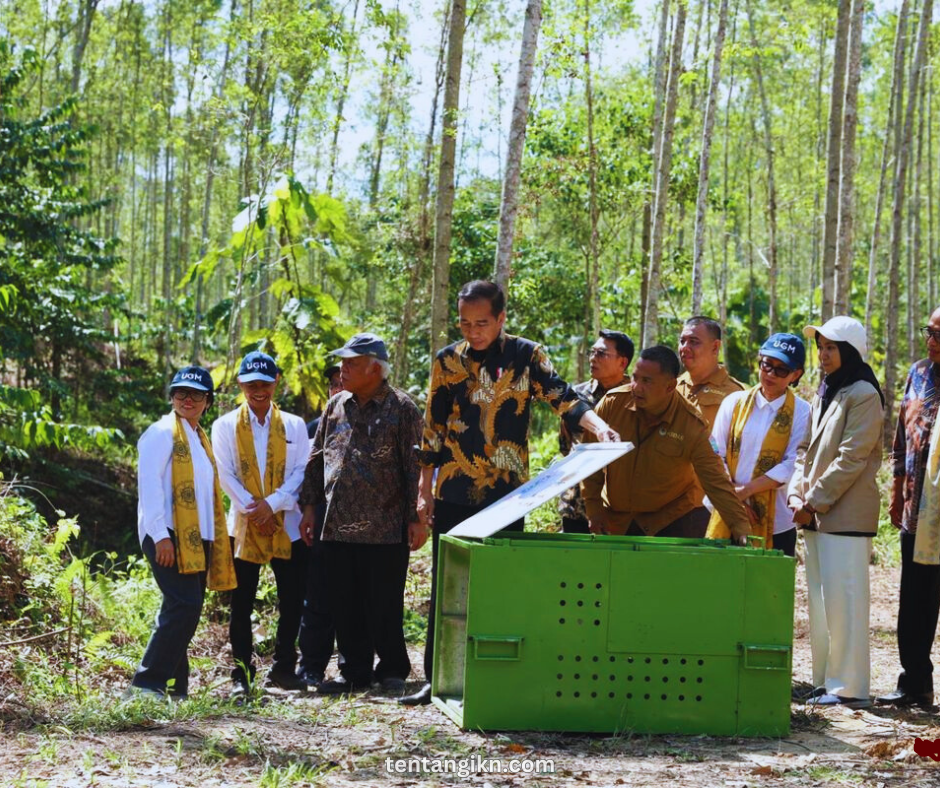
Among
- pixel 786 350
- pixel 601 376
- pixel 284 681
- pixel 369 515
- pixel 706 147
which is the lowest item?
pixel 284 681

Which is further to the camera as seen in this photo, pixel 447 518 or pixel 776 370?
pixel 776 370

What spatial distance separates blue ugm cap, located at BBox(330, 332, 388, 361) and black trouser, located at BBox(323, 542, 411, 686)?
0.96m

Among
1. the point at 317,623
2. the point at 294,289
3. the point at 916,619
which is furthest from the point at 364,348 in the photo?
the point at 294,289

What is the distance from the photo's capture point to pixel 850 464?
5.24 m

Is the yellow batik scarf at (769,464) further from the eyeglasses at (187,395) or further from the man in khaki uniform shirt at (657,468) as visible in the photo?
the eyeglasses at (187,395)

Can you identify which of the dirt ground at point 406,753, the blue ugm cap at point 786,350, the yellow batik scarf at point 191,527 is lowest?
the dirt ground at point 406,753

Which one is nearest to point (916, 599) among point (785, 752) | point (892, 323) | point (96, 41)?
point (785, 752)

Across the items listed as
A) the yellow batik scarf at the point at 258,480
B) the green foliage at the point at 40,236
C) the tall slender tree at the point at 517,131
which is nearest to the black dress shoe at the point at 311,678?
the yellow batik scarf at the point at 258,480

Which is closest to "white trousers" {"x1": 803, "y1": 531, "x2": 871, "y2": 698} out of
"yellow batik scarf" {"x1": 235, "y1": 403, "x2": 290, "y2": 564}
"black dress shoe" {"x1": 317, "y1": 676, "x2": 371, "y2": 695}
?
"black dress shoe" {"x1": 317, "y1": 676, "x2": 371, "y2": 695}

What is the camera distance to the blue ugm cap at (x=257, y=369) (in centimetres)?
584

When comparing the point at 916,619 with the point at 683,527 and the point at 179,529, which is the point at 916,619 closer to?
the point at 683,527

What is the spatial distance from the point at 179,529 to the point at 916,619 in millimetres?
3451

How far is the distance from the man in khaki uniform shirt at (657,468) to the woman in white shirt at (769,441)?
1.49 ft

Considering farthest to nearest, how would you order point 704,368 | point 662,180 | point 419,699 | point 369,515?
point 662,180
point 704,368
point 369,515
point 419,699
